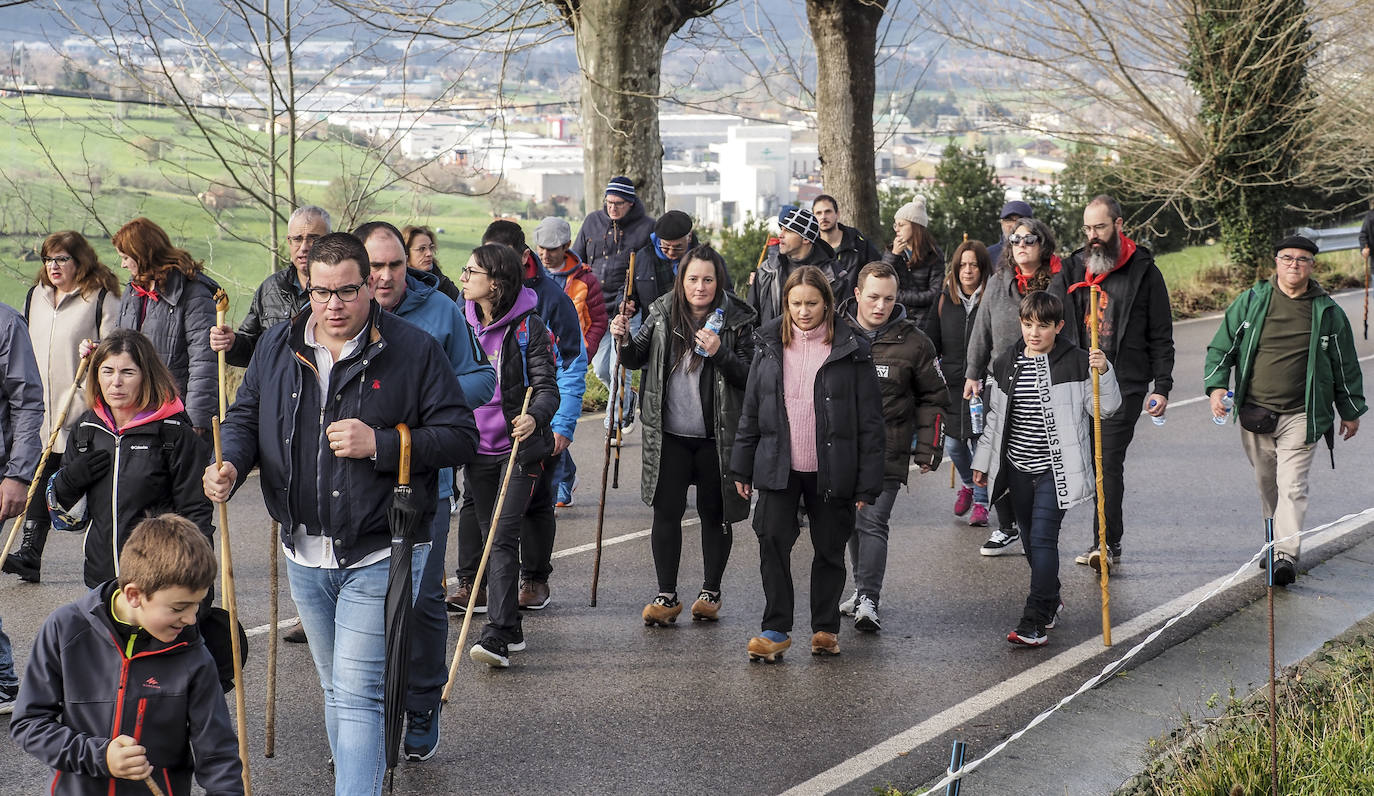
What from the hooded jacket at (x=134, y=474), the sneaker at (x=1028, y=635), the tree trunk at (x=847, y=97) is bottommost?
the sneaker at (x=1028, y=635)

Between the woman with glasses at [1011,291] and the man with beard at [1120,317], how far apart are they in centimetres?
16

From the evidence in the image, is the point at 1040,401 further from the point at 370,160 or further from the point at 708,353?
the point at 370,160

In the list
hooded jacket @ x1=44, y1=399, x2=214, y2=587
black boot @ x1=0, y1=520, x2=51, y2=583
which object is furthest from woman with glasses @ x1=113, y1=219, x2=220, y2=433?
hooded jacket @ x1=44, y1=399, x2=214, y2=587

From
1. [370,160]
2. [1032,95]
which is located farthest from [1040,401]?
[1032,95]

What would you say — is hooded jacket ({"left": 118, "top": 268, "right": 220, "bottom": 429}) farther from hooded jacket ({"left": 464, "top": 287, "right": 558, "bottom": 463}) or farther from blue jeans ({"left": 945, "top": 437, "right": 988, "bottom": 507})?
blue jeans ({"left": 945, "top": 437, "right": 988, "bottom": 507})

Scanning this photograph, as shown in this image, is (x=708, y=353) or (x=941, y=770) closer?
(x=941, y=770)

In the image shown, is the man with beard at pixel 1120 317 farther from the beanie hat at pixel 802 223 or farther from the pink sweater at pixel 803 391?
the pink sweater at pixel 803 391

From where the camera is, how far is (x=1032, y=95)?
24.2 metres

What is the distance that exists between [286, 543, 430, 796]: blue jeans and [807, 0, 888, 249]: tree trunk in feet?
39.4

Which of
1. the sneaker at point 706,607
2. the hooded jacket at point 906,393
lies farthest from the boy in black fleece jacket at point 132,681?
the hooded jacket at point 906,393

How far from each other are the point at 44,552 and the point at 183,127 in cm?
591

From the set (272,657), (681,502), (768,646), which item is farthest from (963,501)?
(272,657)

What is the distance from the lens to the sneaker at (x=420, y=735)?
18.3 ft

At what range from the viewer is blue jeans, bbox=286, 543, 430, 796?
4.69 m
